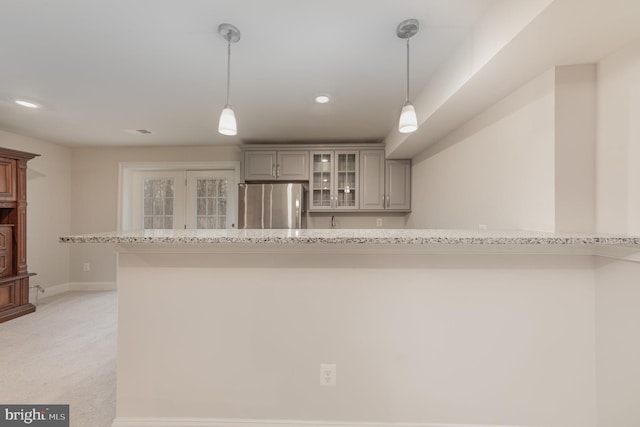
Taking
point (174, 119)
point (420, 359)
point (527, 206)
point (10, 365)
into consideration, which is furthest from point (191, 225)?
point (527, 206)

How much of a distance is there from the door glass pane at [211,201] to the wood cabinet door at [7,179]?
1.94 metres

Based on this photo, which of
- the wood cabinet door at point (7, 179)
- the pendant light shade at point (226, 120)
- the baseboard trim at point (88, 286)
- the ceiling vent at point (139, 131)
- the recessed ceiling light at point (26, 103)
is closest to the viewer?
the pendant light shade at point (226, 120)

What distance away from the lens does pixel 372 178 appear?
3719mm

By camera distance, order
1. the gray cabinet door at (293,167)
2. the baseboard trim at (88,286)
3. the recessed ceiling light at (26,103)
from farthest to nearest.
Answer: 1. the baseboard trim at (88,286)
2. the gray cabinet door at (293,167)
3. the recessed ceiling light at (26,103)

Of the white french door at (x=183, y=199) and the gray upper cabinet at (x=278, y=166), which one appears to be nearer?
the gray upper cabinet at (x=278, y=166)

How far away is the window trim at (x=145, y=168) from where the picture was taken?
4.13 meters

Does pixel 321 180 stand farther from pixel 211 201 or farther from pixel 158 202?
pixel 158 202

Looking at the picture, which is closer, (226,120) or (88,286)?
(226,120)

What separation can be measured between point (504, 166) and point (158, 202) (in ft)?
14.9

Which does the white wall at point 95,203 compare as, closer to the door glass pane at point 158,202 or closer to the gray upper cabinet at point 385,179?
the door glass pane at point 158,202

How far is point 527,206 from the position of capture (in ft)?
5.32

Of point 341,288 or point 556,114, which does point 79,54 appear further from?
point 556,114
